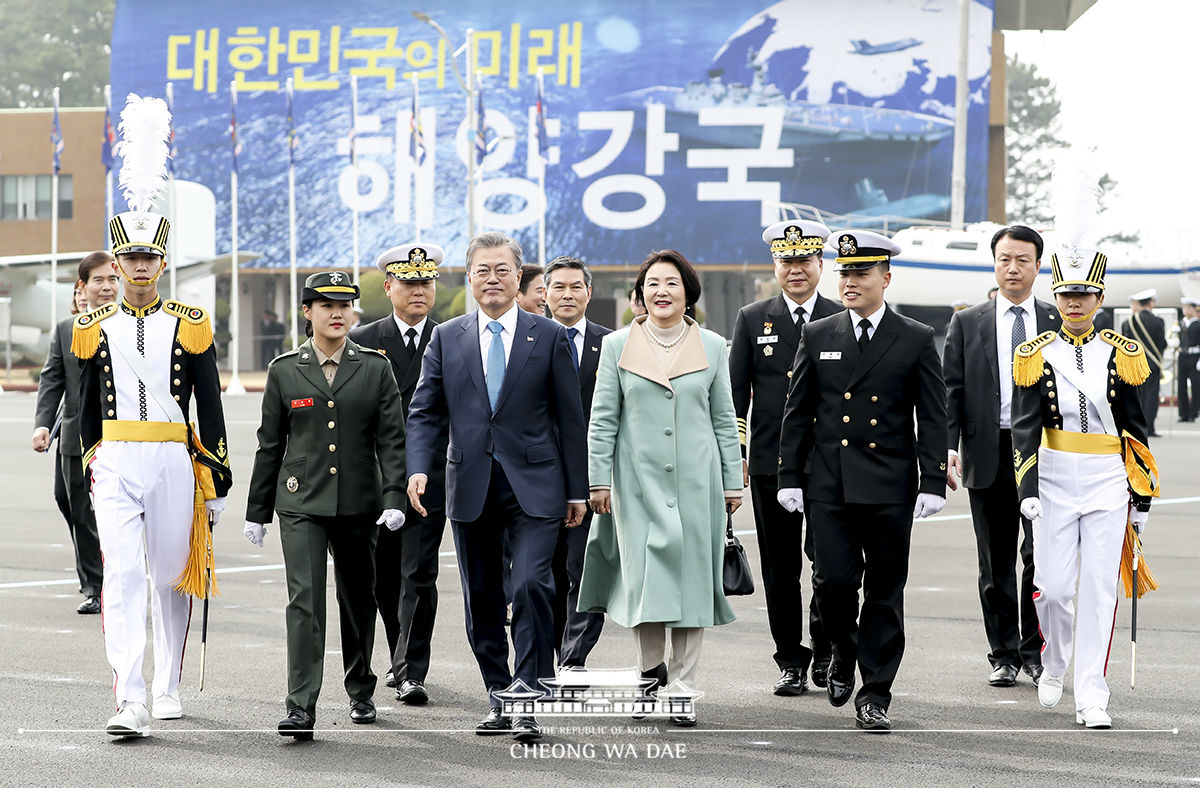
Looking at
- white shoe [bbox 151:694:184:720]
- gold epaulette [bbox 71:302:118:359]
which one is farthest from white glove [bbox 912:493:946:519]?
gold epaulette [bbox 71:302:118:359]

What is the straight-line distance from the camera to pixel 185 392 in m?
7.00

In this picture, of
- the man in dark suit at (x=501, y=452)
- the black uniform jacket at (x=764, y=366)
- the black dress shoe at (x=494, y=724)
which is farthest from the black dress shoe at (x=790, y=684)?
the black dress shoe at (x=494, y=724)

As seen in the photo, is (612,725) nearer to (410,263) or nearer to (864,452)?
(864,452)

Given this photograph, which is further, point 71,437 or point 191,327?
point 71,437

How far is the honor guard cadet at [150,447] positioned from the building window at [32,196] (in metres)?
55.8

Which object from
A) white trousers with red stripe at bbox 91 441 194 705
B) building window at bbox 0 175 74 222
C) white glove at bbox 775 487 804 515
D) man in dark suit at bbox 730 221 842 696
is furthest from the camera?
building window at bbox 0 175 74 222

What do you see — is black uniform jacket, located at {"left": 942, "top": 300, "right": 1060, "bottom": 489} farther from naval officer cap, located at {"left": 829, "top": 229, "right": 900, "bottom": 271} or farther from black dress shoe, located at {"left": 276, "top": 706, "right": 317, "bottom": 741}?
black dress shoe, located at {"left": 276, "top": 706, "right": 317, "bottom": 741}

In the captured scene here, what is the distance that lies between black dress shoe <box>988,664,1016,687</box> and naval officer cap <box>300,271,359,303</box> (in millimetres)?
3693

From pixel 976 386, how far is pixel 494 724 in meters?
3.18

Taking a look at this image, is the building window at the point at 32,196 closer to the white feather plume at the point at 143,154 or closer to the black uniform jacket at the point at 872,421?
the white feather plume at the point at 143,154

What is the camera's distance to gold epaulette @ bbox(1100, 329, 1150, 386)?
7.03 meters

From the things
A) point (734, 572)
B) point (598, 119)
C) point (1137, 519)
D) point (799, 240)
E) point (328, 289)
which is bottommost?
point (734, 572)

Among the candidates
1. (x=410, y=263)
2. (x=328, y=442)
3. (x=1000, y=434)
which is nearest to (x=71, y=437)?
(x=410, y=263)

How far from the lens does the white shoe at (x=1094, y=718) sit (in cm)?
680
